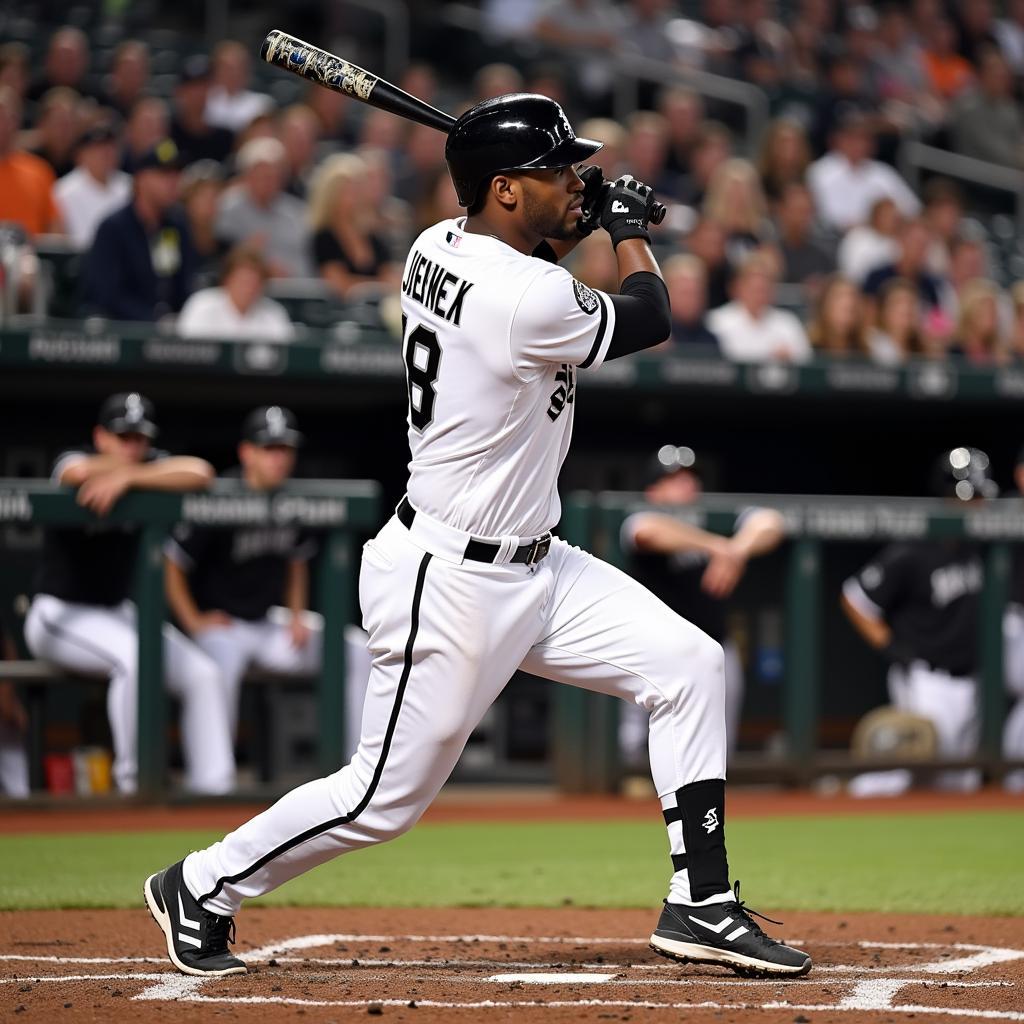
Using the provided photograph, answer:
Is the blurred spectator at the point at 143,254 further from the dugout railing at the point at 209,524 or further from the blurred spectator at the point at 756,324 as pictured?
the blurred spectator at the point at 756,324

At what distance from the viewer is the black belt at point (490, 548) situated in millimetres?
3373

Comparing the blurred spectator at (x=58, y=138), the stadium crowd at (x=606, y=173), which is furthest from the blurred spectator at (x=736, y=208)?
the blurred spectator at (x=58, y=138)

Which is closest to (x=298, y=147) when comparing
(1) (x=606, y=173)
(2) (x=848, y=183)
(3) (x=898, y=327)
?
(1) (x=606, y=173)

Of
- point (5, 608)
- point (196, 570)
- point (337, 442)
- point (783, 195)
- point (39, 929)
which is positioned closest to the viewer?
point (39, 929)

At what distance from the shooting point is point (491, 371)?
10.9ft

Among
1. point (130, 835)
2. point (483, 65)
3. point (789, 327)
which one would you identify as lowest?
point (130, 835)

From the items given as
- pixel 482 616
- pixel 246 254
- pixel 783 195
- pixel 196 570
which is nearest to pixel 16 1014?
pixel 482 616

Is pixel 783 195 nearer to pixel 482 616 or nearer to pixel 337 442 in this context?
pixel 337 442

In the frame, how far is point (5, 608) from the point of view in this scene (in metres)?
6.47

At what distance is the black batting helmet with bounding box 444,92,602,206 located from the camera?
337cm

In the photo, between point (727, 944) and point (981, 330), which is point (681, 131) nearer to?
point (981, 330)

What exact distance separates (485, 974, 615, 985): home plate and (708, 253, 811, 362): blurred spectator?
5402 millimetres

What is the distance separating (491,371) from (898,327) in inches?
233

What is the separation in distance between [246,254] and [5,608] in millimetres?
1817
